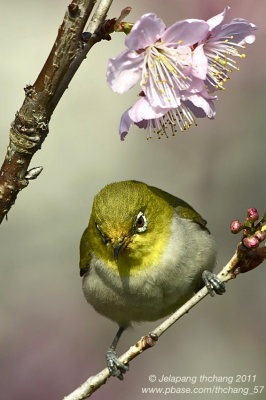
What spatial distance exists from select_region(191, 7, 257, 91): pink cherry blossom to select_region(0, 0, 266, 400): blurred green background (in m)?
3.61

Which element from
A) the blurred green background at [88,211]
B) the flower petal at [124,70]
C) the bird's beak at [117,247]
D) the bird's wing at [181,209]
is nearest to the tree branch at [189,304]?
the flower petal at [124,70]

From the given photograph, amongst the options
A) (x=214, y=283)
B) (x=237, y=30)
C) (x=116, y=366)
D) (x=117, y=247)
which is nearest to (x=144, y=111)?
(x=237, y=30)

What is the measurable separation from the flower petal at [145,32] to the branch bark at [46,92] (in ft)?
0.40

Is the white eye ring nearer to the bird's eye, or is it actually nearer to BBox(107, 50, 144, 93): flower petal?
the bird's eye

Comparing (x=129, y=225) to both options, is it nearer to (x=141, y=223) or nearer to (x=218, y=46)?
(x=141, y=223)

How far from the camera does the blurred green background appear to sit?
6.41 m

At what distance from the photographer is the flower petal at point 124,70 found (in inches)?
110

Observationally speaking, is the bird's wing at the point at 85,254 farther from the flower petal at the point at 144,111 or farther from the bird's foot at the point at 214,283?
the flower petal at the point at 144,111

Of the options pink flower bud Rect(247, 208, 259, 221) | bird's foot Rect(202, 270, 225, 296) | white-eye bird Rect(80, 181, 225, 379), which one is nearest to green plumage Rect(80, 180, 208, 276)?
white-eye bird Rect(80, 181, 225, 379)

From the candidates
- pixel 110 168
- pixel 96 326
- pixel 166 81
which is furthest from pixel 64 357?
pixel 166 81


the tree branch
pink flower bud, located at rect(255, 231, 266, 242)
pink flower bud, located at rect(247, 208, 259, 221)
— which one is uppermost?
pink flower bud, located at rect(247, 208, 259, 221)

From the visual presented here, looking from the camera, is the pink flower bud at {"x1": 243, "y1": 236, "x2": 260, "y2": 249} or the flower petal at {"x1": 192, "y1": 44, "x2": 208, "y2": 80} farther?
the flower petal at {"x1": 192, "y1": 44, "x2": 208, "y2": 80}

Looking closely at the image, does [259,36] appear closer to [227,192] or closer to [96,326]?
[227,192]

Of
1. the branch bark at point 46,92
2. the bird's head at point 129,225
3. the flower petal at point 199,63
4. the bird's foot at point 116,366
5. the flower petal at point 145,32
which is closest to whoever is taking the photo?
the branch bark at point 46,92
